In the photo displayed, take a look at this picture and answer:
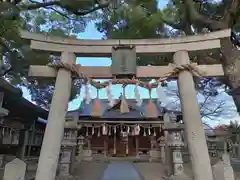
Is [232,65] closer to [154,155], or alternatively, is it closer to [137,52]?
[137,52]

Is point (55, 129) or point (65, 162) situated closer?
point (55, 129)

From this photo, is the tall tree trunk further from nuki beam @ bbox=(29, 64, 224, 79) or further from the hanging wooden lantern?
the hanging wooden lantern

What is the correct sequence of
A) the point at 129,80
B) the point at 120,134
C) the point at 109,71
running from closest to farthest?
the point at 129,80 → the point at 109,71 → the point at 120,134

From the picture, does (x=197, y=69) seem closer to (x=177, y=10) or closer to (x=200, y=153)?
(x=200, y=153)

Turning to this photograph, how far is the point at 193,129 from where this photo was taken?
4.19 m

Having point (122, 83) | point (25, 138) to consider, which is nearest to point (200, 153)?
point (122, 83)

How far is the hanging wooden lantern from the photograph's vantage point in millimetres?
4883

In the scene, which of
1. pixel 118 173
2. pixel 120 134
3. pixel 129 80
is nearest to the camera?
pixel 129 80

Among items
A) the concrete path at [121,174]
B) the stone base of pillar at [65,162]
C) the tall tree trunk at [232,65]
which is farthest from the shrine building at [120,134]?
the tall tree trunk at [232,65]

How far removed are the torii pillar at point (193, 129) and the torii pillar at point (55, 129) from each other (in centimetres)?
231

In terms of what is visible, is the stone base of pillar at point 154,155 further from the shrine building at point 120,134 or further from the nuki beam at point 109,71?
the nuki beam at point 109,71

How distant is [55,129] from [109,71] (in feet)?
5.45

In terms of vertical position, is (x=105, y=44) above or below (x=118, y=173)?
above

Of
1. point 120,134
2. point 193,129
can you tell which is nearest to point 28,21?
point 193,129
